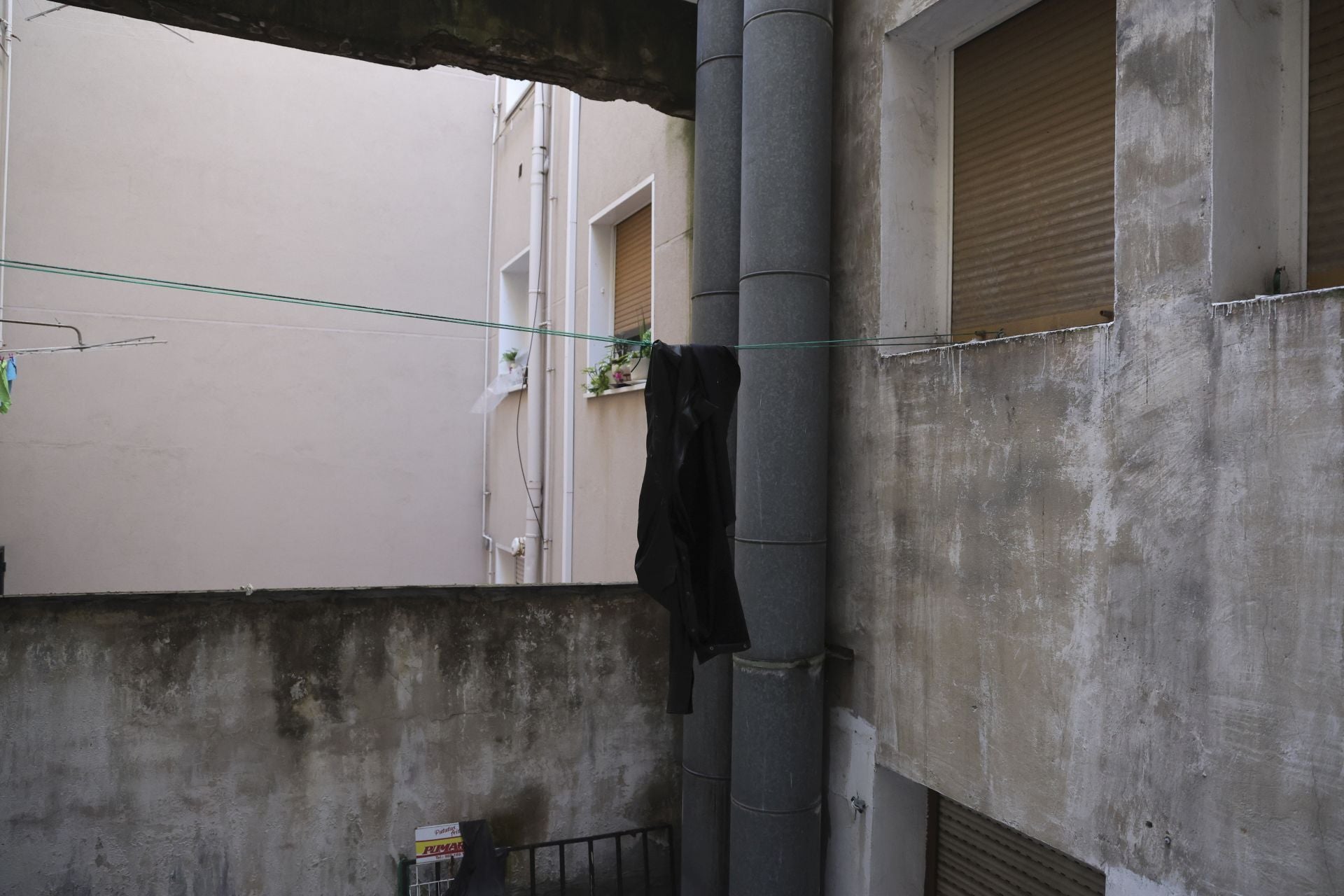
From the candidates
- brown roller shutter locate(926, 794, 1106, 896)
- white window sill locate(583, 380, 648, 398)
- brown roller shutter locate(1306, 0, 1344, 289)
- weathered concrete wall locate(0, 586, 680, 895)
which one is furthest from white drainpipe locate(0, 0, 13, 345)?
brown roller shutter locate(1306, 0, 1344, 289)

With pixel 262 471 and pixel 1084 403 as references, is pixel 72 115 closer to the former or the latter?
pixel 262 471

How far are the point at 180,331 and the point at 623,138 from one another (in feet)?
20.6

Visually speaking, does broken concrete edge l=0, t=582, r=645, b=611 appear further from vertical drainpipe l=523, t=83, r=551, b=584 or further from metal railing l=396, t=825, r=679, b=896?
vertical drainpipe l=523, t=83, r=551, b=584

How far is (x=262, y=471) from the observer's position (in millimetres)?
11156

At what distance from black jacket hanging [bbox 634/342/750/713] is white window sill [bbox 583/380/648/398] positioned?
299 centimetres

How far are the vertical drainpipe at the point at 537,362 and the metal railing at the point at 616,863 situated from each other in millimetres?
4654

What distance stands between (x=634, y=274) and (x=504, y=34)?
2971 mm

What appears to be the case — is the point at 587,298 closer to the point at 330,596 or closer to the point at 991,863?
the point at 330,596

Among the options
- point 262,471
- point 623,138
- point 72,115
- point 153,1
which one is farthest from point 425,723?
point 72,115

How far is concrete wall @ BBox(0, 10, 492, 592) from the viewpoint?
10094 millimetres

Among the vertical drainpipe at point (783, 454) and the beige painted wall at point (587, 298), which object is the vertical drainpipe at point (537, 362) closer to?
the beige painted wall at point (587, 298)

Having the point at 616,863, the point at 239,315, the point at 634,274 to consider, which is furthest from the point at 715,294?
the point at 239,315

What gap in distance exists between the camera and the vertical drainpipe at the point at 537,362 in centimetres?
945

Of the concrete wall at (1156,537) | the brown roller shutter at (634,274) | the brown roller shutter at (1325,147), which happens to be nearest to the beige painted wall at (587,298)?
the brown roller shutter at (634,274)
